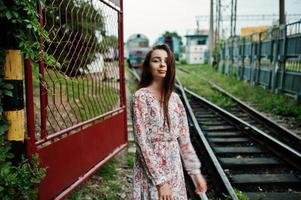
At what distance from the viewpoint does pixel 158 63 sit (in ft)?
7.75

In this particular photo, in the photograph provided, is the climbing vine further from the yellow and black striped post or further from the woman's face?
Result: the woman's face

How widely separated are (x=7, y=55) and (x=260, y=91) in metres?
11.9

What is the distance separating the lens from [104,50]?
5461mm

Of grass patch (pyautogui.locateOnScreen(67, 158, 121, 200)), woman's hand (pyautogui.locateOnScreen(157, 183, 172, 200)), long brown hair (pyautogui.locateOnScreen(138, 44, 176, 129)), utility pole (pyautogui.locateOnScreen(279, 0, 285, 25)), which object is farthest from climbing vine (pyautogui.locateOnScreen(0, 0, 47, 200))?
utility pole (pyautogui.locateOnScreen(279, 0, 285, 25))

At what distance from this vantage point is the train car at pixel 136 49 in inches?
1195

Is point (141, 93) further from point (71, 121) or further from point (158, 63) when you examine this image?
point (71, 121)

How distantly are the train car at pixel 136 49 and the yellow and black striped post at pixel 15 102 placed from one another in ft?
87.5

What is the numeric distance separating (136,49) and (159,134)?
2920 cm

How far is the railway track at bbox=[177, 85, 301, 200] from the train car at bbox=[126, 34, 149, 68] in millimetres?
22444

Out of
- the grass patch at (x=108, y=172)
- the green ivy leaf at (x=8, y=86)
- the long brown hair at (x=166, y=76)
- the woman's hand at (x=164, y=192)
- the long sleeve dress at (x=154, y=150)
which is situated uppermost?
the long brown hair at (x=166, y=76)

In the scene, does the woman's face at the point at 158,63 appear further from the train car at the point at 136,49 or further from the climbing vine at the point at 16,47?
the train car at the point at 136,49

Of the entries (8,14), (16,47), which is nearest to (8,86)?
(16,47)

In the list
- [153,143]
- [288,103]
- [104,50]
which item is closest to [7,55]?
[153,143]

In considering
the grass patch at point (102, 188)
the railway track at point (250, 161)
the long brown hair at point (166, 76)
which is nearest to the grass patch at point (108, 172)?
the grass patch at point (102, 188)
